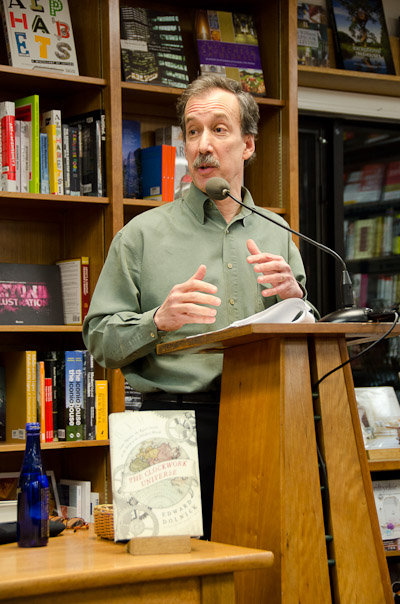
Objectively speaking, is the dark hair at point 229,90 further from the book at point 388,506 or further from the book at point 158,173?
the book at point 388,506

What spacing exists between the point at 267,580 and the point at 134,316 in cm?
66

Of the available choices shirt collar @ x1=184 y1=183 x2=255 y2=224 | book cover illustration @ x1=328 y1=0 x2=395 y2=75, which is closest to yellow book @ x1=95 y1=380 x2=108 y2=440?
shirt collar @ x1=184 y1=183 x2=255 y2=224

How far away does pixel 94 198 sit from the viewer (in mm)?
2891

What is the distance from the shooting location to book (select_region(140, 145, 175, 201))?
121 inches

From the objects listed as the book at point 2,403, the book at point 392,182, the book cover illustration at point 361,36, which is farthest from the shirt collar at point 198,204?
the book at point 392,182

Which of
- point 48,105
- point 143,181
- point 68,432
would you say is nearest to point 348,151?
point 143,181

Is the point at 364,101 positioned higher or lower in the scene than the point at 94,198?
higher

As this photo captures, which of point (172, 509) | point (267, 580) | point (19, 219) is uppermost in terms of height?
point (19, 219)

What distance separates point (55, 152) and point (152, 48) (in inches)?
23.1

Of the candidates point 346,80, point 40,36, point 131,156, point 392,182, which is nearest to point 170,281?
point 131,156

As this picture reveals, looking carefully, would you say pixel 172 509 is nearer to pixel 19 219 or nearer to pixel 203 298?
pixel 203 298

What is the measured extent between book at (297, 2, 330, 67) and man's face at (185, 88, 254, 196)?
162cm

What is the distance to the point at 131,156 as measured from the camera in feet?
10.3

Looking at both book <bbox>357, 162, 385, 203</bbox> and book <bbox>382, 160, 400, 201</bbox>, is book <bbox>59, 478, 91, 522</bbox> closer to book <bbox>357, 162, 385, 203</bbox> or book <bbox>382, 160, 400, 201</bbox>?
book <bbox>357, 162, 385, 203</bbox>
